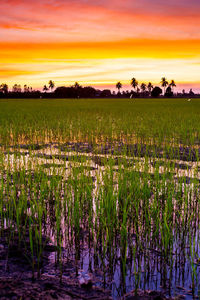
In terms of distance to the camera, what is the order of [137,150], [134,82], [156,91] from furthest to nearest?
[134,82] < [156,91] < [137,150]

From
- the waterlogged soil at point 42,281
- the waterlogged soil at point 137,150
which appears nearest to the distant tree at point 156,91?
the waterlogged soil at point 137,150

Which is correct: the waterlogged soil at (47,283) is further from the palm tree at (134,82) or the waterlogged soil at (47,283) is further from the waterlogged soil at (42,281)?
the palm tree at (134,82)

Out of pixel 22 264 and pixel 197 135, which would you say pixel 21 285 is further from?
pixel 197 135

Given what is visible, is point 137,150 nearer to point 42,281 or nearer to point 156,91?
point 42,281

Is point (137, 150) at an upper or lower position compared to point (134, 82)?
lower

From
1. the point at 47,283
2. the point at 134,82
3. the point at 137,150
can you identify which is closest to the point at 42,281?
the point at 47,283

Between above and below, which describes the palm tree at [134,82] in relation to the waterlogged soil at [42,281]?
above

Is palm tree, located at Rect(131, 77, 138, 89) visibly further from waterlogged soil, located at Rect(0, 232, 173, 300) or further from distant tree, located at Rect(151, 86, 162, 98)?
waterlogged soil, located at Rect(0, 232, 173, 300)

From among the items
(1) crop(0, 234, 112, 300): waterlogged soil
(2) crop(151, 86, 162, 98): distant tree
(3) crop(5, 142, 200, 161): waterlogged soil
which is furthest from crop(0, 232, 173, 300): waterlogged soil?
(2) crop(151, 86, 162, 98): distant tree

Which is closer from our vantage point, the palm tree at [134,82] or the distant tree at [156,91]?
the distant tree at [156,91]

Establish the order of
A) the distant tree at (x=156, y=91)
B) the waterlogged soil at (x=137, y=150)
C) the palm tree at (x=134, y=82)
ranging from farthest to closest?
1. the palm tree at (x=134, y=82)
2. the distant tree at (x=156, y=91)
3. the waterlogged soil at (x=137, y=150)

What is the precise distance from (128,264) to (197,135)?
24.9 feet

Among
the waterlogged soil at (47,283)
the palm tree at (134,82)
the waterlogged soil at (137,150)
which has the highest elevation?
the palm tree at (134,82)

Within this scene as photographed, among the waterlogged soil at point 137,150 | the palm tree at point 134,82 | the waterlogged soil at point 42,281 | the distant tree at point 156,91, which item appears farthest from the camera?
the palm tree at point 134,82
